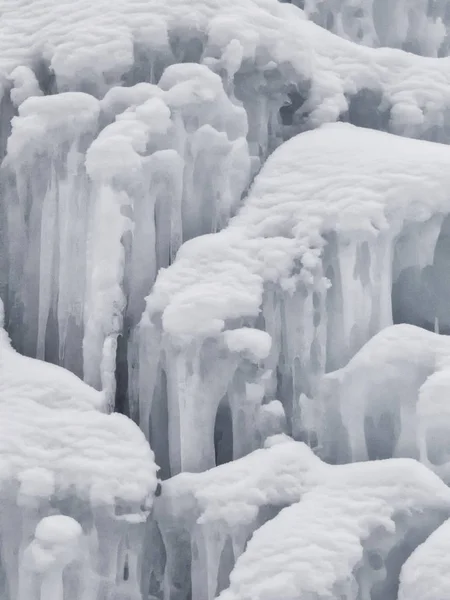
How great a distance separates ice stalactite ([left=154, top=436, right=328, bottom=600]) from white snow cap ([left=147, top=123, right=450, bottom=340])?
0.62m

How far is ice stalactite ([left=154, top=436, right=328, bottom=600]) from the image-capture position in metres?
3.54

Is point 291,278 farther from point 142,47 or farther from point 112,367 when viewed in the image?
point 142,47

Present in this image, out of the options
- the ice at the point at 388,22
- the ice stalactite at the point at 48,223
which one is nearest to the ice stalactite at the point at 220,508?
the ice stalactite at the point at 48,223

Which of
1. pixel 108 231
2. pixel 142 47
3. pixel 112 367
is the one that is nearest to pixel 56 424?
pixel 112 367

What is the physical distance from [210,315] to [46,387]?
797 mm

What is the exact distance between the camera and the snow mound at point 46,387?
380 centimetres

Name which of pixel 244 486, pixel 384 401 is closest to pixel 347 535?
pixel 244 486

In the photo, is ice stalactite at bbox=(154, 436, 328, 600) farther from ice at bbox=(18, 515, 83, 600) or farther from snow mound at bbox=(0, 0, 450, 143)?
snow mound at bbox=(0, 0, 450, 143)

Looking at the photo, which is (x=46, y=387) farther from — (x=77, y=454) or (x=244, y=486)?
(x=244, y=486)

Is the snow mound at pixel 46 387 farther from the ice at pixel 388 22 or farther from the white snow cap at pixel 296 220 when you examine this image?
the ice at pixel 388 22

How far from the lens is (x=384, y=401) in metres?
3.91

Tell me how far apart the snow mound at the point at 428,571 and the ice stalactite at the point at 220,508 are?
55 cm

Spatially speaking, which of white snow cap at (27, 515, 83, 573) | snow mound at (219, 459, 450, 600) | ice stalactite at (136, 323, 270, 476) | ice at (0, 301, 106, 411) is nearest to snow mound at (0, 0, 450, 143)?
ice stalactite at (136, 323, 270, 476)

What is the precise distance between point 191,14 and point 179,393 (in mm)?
2001
